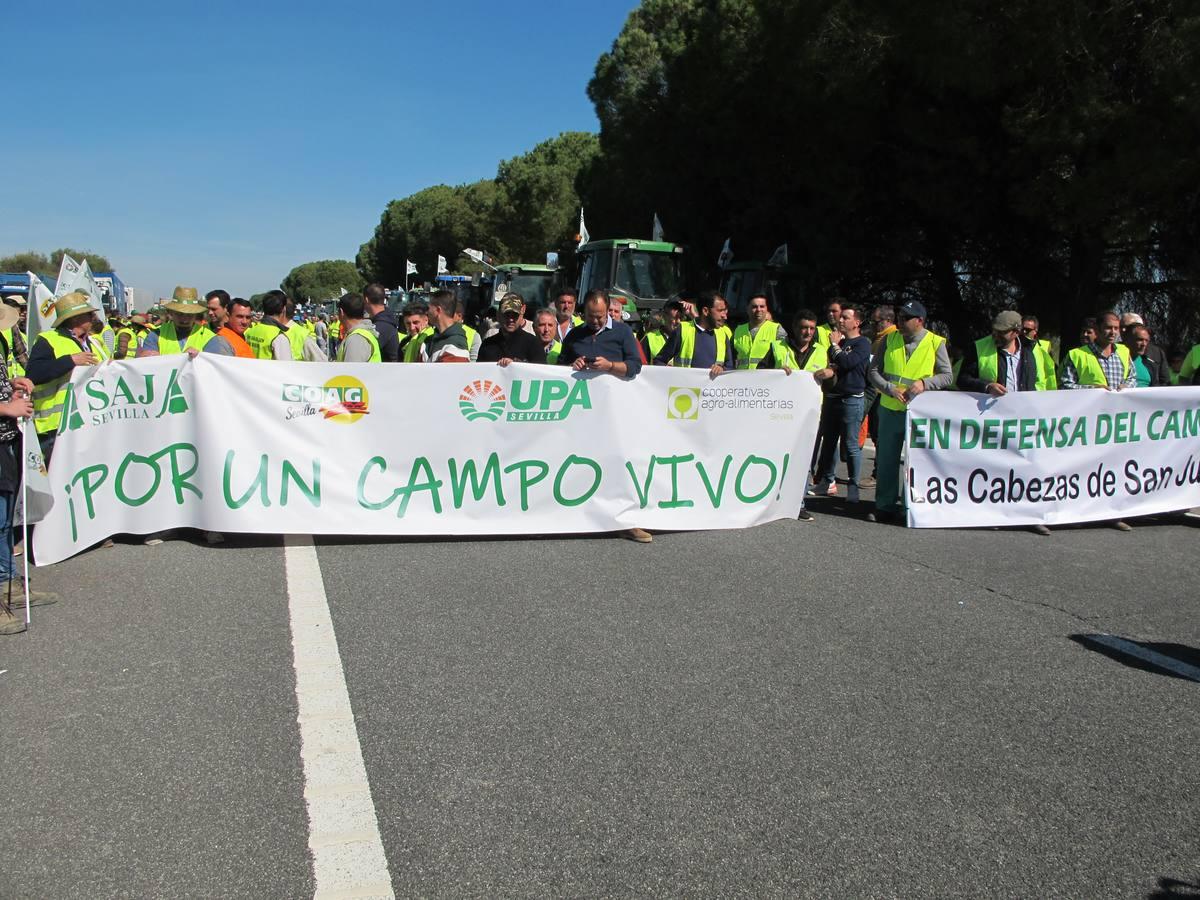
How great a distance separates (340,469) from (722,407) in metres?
2.88

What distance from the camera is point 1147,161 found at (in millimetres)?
15812

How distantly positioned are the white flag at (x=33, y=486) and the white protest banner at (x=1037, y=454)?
612 cm

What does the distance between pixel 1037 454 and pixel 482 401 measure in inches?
180

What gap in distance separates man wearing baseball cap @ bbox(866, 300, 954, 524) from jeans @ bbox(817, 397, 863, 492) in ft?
1.14

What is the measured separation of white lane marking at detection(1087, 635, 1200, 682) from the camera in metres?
4.86

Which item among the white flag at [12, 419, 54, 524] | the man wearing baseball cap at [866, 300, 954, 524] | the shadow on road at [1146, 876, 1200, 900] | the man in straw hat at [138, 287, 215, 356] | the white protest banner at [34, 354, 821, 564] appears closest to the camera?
the shadow on road at [1146, 876, 1200, 900]

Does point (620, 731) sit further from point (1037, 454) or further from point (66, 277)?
point (66, 277)

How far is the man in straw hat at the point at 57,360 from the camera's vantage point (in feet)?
21.1

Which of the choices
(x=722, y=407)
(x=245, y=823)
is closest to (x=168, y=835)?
(x=245, y=823)

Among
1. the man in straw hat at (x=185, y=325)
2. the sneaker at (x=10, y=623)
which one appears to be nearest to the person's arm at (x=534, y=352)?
the man in straw hat at (x=185, y=325)

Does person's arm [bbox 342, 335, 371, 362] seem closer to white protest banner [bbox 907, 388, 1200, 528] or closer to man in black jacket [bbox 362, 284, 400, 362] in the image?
man in black jacket [bbox 362, 284, 400, 362]

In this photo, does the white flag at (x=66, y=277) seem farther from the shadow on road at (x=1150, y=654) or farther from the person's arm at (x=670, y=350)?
the shadow on road at (x=1150, y=654)

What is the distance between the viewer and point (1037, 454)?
330 inches

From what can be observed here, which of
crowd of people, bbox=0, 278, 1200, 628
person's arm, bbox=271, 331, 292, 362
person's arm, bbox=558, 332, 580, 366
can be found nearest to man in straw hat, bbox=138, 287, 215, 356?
crowd of people, bbox=0, 278, 1200, 628
